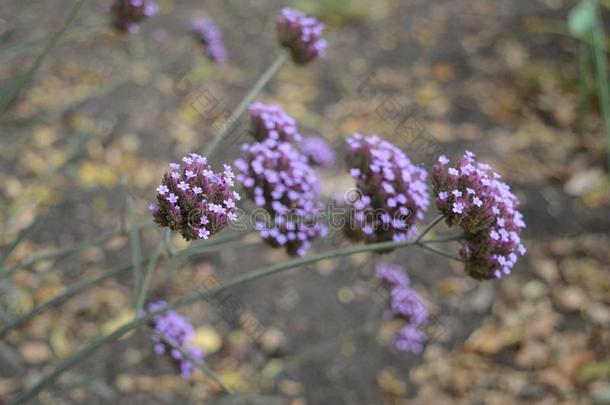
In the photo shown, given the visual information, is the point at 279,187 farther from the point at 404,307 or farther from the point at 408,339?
the point at 408,339

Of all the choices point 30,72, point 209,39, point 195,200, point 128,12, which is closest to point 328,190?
point 209,39

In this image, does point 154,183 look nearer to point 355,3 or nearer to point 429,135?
point 429,135

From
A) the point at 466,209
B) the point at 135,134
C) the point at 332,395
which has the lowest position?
the point at 135,134

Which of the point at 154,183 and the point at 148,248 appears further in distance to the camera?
the point at 154,183

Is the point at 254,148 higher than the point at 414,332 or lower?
higher

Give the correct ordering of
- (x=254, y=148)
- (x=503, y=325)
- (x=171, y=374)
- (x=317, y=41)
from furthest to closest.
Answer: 1. (x=503, y=325)
2. (x=171, y=374)
3. (x=317, y=41)
4. (x=254, y=148)

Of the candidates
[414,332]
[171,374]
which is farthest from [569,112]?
[171,374]

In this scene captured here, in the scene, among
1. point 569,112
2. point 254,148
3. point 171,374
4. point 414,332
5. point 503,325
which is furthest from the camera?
point 569,112
